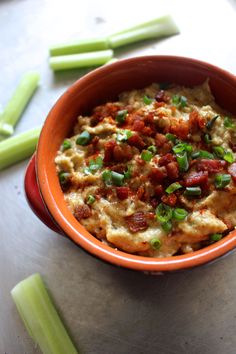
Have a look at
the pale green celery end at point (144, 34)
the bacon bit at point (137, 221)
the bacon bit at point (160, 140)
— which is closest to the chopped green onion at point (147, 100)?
the bacon bit at point (160, 140)

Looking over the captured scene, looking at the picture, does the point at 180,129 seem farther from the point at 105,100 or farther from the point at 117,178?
the point at 105,100

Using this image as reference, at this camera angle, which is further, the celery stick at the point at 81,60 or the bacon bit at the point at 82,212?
the celery stick at the point at 81,60

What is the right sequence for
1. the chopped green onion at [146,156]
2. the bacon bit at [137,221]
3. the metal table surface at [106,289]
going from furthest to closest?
1. the metal table surface at [106,289]
2. the chopped green onion at [146,156]
3. the bacon bit at [137,221]

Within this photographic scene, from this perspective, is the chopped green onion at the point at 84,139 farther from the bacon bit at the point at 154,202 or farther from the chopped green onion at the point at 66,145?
the bacon bit at the point at 154,202

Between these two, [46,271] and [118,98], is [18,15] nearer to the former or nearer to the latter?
[118,98]

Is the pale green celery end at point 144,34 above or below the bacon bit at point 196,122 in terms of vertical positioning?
above

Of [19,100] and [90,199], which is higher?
[19,100]

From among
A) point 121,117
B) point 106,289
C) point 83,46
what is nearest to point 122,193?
point 121,117

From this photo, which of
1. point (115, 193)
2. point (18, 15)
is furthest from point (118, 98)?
point (18, 15)
